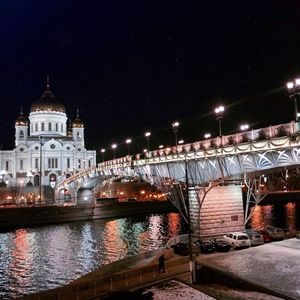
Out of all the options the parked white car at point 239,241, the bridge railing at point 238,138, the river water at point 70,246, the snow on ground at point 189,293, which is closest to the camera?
the snow on ground at point 189,293

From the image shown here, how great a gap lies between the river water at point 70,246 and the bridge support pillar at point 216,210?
9151mm

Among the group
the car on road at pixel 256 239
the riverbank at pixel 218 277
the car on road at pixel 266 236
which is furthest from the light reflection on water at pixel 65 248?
the car on road at pixel 266 236

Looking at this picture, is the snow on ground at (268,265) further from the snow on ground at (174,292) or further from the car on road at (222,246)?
the snow on ground at (174,292)

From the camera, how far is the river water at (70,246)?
112 feet

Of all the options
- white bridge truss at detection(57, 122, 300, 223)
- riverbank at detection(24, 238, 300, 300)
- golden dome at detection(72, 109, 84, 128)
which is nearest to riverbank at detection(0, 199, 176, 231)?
white bridge truss at detection(57, 122, 300, 223)

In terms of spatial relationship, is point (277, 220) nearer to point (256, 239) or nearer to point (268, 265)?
point (256, 239)

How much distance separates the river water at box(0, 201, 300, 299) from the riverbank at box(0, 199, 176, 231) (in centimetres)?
337

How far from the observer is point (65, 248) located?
159ft

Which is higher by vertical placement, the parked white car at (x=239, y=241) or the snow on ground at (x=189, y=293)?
the parked white car at (x=239, y=241)

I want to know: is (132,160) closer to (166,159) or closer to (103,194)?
(166,159)

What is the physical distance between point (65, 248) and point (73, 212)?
104 feet

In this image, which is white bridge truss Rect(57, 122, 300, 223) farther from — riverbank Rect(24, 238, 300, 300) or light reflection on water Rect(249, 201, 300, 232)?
light reflection on water Rect(249, 201, 300, 232)

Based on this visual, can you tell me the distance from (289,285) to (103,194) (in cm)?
10840

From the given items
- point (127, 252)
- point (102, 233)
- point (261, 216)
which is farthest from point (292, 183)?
point (127, 252)
